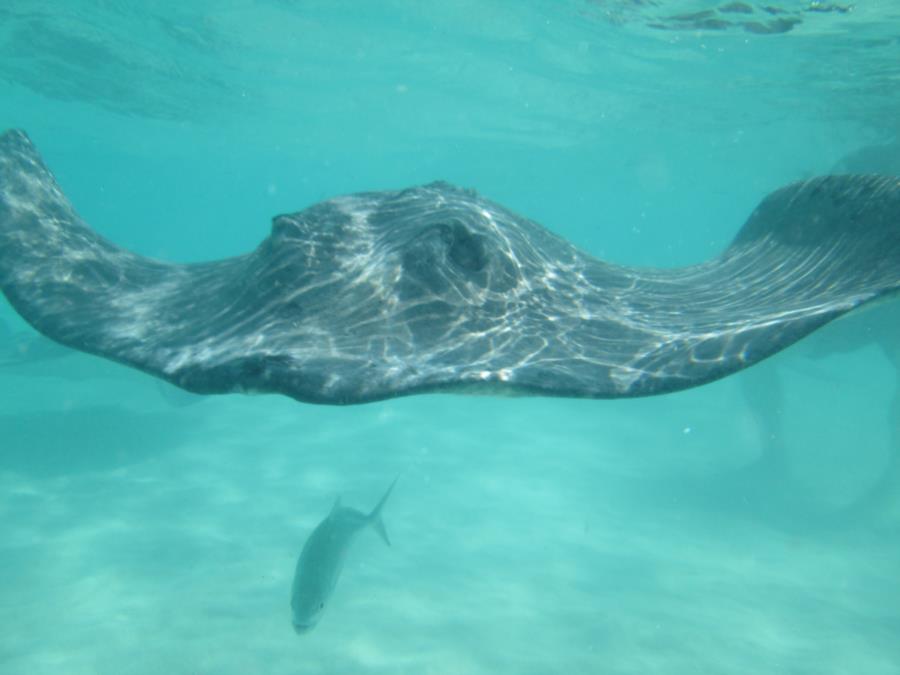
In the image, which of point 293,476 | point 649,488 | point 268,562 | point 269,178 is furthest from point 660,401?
point 269,178

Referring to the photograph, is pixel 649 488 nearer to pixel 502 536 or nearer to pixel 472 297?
pixel 502 536

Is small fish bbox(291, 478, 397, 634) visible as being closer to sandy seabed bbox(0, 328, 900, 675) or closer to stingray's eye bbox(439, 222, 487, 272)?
sandy seabed bbox(0, 328, 900, 675)

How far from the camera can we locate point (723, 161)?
161ft

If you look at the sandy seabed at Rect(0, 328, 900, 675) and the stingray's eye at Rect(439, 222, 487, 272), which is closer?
the stingray's eye at Rect(439, 222, 487, 272)

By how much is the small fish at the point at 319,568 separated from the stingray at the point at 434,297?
4140 millimetres

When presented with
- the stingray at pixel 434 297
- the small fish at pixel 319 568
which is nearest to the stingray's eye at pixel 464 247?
the stingray at pixel 434 297

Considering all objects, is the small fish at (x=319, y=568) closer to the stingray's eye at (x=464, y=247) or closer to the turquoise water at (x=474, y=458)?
the turquoise water at (x=474, y=458)

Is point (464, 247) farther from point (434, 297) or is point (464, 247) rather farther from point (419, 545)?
point (419, 545)

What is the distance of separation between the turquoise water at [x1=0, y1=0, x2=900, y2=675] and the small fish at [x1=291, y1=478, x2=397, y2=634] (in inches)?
60.8

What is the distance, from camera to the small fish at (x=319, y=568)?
7344 millimetres

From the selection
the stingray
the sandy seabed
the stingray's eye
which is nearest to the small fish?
the sandy seabed

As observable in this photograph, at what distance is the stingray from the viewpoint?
124 inches

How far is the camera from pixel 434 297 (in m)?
4.11

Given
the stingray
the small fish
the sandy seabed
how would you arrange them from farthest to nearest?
the sandy seabed < the small fish < the stingray
